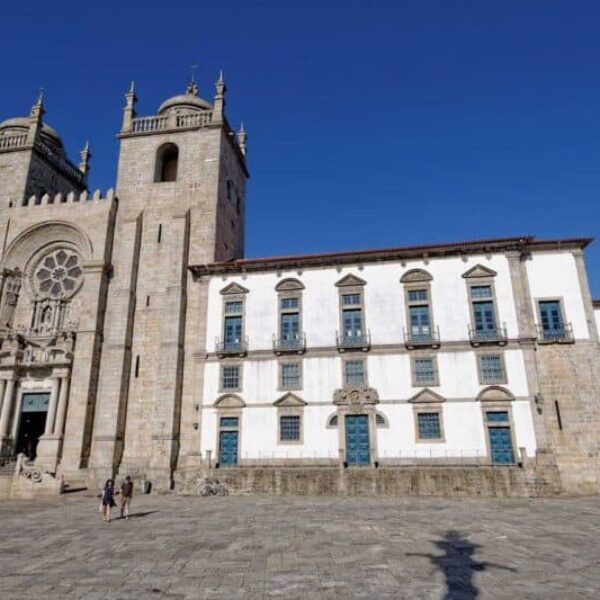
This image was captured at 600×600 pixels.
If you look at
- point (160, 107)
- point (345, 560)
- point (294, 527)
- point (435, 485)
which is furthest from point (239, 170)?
point (345, 560)

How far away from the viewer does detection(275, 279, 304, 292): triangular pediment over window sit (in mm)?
27038

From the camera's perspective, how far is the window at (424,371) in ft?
79.0

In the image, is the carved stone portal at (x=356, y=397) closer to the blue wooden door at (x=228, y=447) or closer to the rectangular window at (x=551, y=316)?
the blue wooden door at (x=228, y=447)

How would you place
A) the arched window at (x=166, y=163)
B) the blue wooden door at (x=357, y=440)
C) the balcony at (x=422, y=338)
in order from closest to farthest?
the blue wooden door at (x=357, y=440) < the balcony at (x=422, y=338) < the arched window at (x=166, y=163)

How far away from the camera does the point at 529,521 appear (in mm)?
14742

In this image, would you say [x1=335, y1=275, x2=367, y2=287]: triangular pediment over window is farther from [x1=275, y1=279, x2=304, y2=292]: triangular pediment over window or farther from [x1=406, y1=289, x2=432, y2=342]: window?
[x1=406, y1=289, x2=432, y2=342]: window

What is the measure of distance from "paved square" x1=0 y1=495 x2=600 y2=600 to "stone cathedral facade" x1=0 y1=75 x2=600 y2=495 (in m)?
5.19

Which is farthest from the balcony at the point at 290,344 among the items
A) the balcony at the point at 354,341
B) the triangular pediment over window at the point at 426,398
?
the triangular pediment over window at the point at 426,398

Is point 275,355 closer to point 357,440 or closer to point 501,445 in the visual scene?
point 357,440

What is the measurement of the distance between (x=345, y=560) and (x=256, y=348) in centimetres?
1687

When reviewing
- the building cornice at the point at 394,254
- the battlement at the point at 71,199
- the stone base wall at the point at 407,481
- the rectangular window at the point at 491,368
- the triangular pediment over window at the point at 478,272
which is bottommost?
the stone base wall at the point at 407,481

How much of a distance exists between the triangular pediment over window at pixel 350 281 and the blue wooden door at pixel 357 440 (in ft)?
23.8

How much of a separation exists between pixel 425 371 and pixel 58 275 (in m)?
24.5

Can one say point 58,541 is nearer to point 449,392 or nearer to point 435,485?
point 435,485
